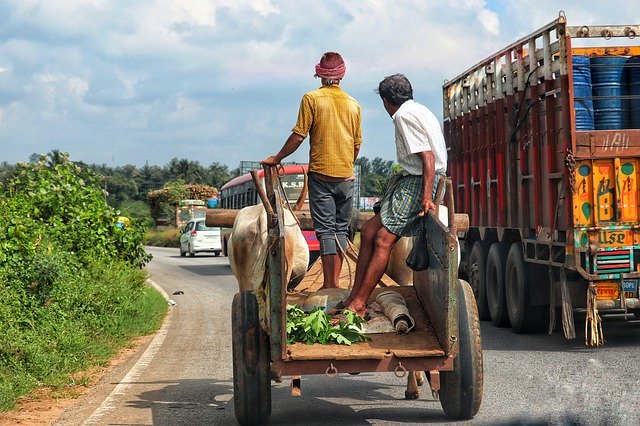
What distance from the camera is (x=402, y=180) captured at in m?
7.36

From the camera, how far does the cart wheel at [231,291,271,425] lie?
7.04 m

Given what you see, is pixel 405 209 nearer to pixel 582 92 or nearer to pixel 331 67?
pixel 331 67

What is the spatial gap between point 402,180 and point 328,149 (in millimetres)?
847

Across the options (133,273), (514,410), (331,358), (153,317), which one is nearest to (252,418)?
(331,358)

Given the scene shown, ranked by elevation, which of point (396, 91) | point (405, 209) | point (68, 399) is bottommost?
point (68, 399)

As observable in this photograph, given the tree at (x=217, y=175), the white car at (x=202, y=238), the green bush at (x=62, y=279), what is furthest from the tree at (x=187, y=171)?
the green bush at (x=62, y=279)

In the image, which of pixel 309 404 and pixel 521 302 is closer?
pixel 309 404

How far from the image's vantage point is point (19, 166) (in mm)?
17734

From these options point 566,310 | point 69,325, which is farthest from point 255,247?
point 566,310

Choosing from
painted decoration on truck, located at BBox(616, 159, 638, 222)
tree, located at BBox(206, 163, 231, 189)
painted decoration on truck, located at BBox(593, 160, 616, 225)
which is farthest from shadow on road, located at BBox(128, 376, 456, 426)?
tree, located at BBox(206, 163, 231, 189)

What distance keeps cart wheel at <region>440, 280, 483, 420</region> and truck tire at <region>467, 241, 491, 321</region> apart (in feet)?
26.1

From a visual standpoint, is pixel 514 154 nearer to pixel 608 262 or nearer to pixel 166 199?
pixel 608 262

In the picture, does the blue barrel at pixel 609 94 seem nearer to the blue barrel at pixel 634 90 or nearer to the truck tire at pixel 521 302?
the blue barrel at pixel 634 90

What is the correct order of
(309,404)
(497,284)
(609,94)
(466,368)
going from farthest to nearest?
(497,284), (609,94), (309,404), (466,368)
